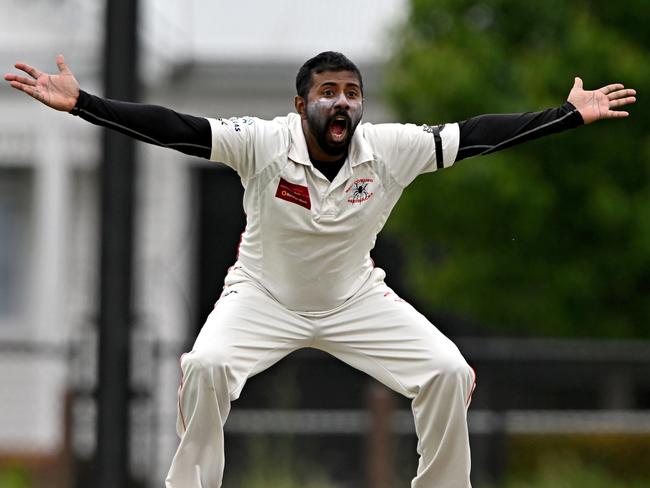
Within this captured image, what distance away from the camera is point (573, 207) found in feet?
53.9

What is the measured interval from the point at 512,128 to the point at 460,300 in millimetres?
8556

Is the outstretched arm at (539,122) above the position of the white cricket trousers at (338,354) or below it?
above

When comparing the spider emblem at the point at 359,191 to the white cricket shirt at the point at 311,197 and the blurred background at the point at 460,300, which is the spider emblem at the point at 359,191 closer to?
the white cricket shirt at the point at 311,197

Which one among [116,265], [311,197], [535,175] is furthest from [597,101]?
[535,175]

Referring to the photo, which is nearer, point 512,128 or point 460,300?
point 512,128

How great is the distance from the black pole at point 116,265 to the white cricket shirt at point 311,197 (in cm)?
361

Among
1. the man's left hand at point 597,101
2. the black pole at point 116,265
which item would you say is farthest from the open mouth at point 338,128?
the black pole at point 116,265

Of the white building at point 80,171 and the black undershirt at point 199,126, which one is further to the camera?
the white building at point 80,171

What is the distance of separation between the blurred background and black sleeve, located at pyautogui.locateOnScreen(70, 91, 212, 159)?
13.3ft

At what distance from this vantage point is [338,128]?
8.15 metres

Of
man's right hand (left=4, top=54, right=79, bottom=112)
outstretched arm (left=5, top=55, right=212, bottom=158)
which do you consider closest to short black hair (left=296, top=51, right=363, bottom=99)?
outstretched arm (left=5, top=55, right=212, bottom=158)

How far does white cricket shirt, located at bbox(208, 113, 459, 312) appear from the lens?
8.31m

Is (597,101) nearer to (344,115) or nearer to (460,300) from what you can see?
(344,115)

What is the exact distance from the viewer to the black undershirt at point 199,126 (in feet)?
26.4
